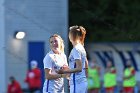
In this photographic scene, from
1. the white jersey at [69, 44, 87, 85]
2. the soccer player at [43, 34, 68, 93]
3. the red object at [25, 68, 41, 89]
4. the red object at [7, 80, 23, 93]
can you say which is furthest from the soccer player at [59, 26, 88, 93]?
the red object at [25, 68, 41, 89]

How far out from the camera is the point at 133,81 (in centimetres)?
2803

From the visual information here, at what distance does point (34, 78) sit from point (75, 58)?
46.0ft

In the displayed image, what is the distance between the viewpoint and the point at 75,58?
1135 cm

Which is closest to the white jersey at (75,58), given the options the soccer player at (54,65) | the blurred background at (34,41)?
the soccer player at (54,65)

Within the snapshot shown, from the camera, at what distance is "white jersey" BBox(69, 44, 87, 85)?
1139 centimetres

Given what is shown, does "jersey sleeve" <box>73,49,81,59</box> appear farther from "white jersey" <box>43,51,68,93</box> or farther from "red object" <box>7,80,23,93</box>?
"red object" <box>7,80,23,93</box>

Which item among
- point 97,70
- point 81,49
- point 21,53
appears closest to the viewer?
point 81,49

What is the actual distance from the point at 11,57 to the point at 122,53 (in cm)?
795

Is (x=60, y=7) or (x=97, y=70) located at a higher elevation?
(x=60, y=7)

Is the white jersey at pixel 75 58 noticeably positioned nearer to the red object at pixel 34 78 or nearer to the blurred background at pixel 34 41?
the blurred background at pixel 34 41

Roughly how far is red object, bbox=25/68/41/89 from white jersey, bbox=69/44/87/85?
13.5 m
